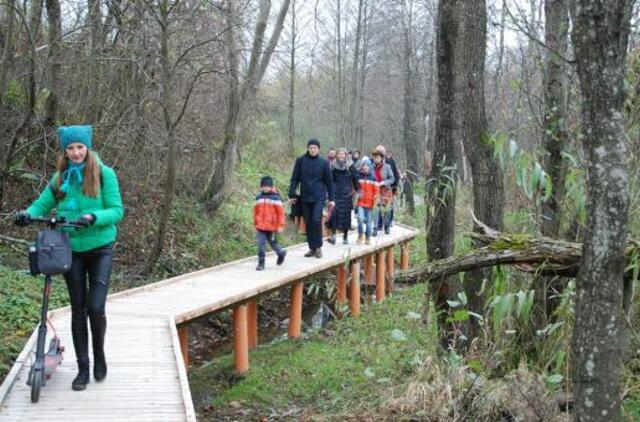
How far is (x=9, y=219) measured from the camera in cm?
1083

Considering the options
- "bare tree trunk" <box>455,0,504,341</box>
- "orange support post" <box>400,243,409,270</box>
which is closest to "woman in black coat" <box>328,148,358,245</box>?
"orange support post" <box>400,243,409,270</box>

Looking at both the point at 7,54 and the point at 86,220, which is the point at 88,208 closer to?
the point at 86,220

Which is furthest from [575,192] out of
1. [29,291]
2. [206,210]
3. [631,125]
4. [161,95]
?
[206,210]

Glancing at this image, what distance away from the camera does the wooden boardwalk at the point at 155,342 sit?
480 centimetres

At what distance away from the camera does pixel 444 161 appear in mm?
6445

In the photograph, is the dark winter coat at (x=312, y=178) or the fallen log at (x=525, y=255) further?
the dark winter coat at (x=312, y=178)

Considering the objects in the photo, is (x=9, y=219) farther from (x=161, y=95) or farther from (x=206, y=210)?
(x=206, y=210)

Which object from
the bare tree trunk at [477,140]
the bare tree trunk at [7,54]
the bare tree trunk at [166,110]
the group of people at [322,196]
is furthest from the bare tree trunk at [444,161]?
the bare tree trunk at [7,54]

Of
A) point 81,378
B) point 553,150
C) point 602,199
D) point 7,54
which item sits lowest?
point 81,378

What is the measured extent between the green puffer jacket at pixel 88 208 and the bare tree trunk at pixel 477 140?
141 inches

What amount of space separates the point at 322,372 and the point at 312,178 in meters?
3.41

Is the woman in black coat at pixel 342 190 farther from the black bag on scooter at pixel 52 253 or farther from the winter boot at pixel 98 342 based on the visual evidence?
the black bag on scooter at pixel 52 253

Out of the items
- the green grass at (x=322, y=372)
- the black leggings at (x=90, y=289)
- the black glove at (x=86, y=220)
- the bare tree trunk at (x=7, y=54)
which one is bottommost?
the green grass at (x=322, y=372)

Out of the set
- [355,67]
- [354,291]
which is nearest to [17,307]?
[354,291]
